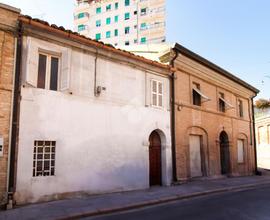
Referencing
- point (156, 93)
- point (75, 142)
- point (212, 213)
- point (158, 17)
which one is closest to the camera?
point (212, 213)

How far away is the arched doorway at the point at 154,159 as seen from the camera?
12633mm

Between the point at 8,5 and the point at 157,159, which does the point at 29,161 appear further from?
the point at 157,159

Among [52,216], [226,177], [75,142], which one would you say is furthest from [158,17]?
[52,216]

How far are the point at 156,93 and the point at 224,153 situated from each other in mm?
8171

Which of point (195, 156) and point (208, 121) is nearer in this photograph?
point (195, 156)

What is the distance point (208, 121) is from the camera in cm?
1633

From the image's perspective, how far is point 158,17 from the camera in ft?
146

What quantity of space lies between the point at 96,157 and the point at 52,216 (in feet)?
11.4

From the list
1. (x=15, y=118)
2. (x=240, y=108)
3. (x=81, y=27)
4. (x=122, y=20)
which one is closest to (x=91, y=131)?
(x=15, y=118)

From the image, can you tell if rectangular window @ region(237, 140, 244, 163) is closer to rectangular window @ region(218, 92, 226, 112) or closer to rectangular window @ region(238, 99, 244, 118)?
rectangular window @ region(238, 99, 244, 118)

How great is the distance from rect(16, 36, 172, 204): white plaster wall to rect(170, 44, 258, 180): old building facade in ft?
5.61

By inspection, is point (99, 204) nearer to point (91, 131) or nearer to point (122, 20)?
point (91, 131)

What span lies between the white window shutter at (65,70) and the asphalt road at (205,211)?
4.57 metres

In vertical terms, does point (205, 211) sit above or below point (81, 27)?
below
